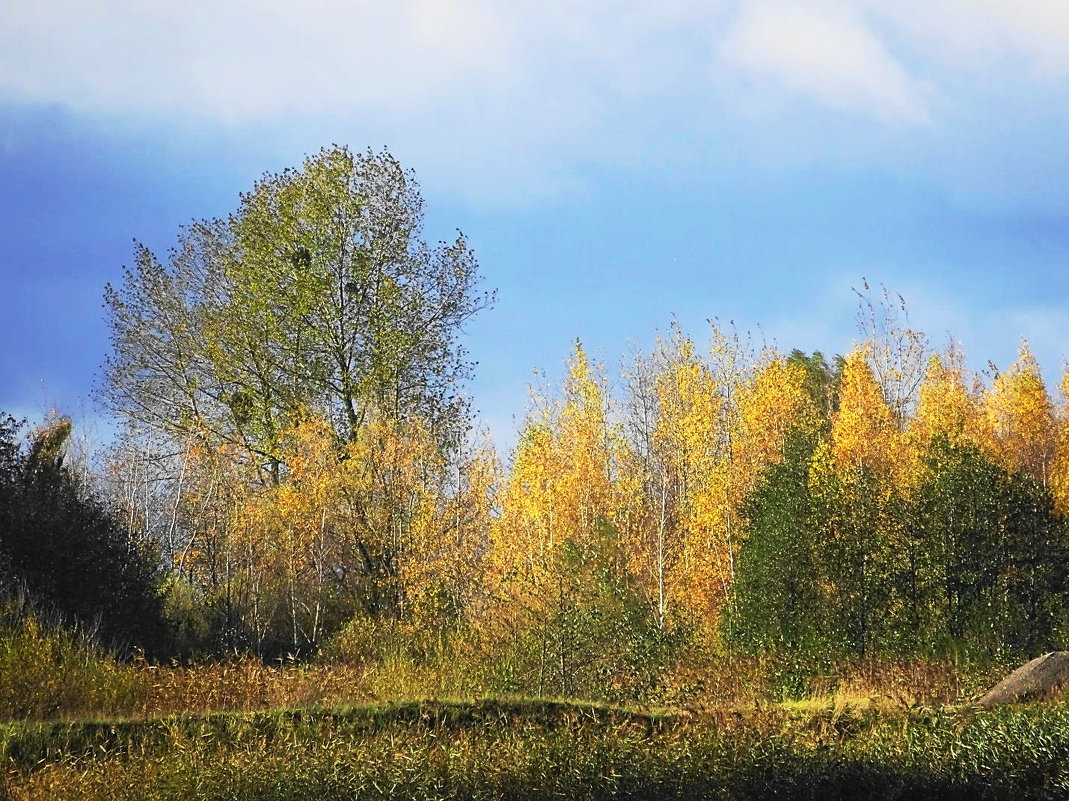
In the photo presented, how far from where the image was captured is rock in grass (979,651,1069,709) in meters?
12.5

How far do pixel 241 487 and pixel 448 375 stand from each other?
572 centimetres

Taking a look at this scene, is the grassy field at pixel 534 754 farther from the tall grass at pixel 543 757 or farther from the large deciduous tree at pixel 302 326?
the large deciduous tree at pixel 302 326

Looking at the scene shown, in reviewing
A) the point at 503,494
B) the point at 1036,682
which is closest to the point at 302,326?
the point at 503,494

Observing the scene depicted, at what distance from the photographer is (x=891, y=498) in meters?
18.0

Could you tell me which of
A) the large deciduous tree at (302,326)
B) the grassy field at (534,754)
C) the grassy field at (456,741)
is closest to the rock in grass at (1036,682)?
the grassy field at (456,741)

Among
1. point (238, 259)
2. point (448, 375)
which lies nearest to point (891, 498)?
point (448, 375)

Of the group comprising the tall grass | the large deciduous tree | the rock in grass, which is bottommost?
the tall grass

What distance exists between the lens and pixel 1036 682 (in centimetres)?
1265

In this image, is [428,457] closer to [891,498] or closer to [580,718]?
[891,498]

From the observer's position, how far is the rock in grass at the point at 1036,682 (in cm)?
1245

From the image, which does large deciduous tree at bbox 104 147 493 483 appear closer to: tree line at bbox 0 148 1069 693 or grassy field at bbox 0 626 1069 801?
tree line at bbox 0 148 1069 693

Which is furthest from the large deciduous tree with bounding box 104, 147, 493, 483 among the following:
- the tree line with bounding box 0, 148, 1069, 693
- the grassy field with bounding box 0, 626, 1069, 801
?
the grassy field with bounding box 0, 626, 1069, 801

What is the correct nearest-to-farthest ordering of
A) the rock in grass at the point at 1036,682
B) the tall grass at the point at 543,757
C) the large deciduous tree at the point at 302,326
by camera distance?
the tall grass at the point at 543,757
the rock in grass at the point at 1036,682
the large deciduous tree at the point at 302,326

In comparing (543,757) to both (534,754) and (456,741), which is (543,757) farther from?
(456,741)
